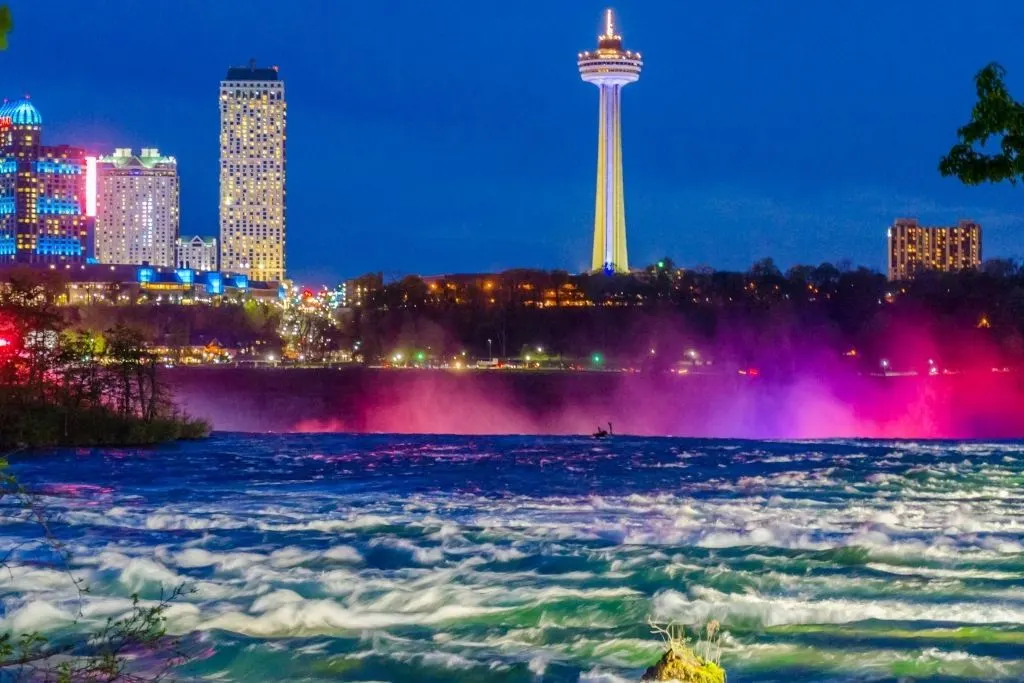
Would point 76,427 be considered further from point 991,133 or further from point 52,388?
point 991,133

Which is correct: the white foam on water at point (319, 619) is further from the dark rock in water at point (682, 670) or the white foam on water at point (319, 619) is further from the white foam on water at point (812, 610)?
the dark rock in water at point (682, 670)

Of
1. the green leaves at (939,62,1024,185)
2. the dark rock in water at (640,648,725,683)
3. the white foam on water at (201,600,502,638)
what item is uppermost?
the green leaves at (939,62,1024,185)

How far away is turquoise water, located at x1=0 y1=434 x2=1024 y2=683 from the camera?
21.0 meters

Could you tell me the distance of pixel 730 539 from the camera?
1260 inches

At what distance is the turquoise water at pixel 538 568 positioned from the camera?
20984 millimetres

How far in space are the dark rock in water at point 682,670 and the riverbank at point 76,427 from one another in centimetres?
4676

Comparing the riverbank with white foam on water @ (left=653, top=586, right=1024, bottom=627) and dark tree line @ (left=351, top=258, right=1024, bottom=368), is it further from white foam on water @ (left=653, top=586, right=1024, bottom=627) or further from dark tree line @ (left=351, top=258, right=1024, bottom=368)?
dark tree line @ (left=351, top=258, right=1024, bottom=368)

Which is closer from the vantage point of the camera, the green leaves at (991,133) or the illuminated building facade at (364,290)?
the green leaves at (991,133)

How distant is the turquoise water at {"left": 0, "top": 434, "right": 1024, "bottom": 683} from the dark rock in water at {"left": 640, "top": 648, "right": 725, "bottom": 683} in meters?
7.96

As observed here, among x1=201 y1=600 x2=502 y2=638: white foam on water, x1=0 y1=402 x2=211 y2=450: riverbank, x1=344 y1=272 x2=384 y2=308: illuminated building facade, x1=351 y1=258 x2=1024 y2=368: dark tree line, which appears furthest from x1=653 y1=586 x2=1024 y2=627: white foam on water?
x1=344 y1=272 x2=384 y2=308: illuminated building facade

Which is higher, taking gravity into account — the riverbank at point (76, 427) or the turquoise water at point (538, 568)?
the riverbank at point (76, 427)

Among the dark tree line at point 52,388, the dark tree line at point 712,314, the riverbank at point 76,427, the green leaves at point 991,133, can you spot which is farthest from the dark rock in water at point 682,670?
the dark tree line at point 712,314

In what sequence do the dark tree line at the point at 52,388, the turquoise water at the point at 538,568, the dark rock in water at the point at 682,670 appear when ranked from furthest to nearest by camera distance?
the dark tree line at the point at 52,388 < the turquoise water at the point at 538,568 < the dark rock in water at the point at 682,670

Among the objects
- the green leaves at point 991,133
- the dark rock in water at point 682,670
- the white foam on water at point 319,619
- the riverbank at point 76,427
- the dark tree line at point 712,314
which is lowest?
the white foam on water at point 319,619
